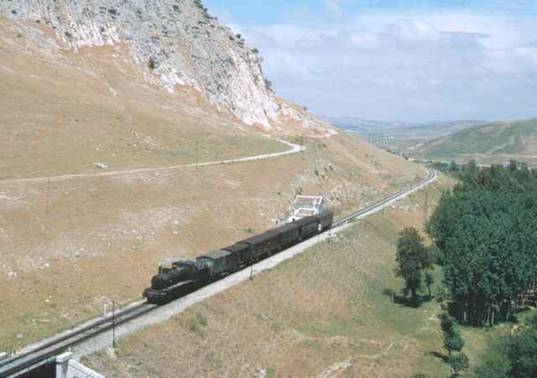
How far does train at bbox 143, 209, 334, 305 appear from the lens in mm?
49031

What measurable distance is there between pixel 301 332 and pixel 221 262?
32.5ft

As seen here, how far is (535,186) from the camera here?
143m

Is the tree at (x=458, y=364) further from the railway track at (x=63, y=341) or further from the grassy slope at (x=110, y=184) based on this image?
the grassy slope at (x=110, y=184)

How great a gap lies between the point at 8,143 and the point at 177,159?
24.9 meters

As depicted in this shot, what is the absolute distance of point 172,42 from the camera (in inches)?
5955

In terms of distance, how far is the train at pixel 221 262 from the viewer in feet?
161

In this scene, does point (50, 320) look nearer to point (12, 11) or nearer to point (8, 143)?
point (8, 143)

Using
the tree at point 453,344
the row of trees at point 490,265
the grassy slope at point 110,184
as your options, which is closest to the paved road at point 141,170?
the grassy slope at point 110,184

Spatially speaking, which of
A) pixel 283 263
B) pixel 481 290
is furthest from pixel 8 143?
pixel 481 290

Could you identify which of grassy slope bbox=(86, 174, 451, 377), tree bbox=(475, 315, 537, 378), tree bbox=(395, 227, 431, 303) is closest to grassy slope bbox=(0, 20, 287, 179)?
grassy slope bbox=(86, 174, 451, 377)

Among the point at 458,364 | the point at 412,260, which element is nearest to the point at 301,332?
the point at 458,364

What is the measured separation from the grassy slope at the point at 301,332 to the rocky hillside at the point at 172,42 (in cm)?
8183

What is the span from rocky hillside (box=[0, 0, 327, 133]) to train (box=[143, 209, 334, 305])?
248ft

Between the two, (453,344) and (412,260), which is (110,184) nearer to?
(412,260)
